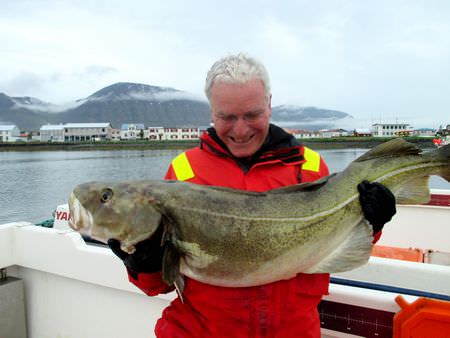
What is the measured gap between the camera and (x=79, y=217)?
103 inches

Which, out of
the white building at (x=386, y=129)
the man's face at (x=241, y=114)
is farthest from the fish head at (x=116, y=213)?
the white building at (x=386, y=129)

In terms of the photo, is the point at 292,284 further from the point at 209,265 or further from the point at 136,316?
the point at 136,316

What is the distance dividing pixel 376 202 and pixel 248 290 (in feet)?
3.40

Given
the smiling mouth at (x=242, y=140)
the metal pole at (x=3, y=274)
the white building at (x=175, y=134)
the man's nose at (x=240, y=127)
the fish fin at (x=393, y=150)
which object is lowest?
the metal pole at (x=3, y=274)

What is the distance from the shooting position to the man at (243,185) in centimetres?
261

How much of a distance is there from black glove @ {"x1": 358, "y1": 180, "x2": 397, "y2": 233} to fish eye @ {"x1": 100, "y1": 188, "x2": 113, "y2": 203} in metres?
1.70

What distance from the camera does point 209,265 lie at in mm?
2555

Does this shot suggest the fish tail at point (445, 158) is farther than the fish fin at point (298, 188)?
Yes

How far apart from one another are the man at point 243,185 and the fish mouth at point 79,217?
0.69ft

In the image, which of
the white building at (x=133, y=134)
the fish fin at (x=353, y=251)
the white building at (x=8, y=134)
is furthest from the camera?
the white building at (x=133, y=134)

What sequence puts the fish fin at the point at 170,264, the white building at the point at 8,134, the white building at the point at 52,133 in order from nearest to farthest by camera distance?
the fish fin at the point at 170,264 → the white building at the point at 8,134 → the white building at the point at 52,133

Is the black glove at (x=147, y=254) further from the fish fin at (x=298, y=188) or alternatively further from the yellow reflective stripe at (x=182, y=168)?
the fish fin at (x=298, y=188)

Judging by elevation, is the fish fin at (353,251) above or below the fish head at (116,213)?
below

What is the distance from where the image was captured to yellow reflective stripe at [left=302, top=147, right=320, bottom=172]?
2.94 meters
